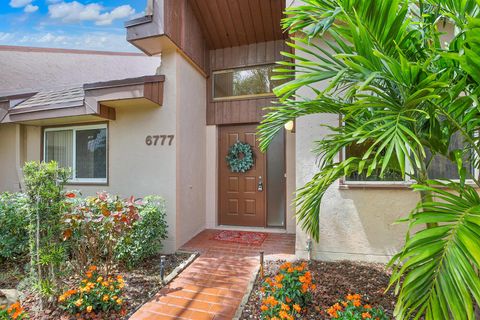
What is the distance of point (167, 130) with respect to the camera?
4.88 metres

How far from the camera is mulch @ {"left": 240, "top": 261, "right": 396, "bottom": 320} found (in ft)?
8.98

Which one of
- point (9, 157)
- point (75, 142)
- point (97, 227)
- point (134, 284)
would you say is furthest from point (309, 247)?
point (9, 157)

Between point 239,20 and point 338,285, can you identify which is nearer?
point 338,285

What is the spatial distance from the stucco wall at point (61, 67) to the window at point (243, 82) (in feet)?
11.0

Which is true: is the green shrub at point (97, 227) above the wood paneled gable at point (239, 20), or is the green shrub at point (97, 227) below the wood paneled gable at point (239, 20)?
below

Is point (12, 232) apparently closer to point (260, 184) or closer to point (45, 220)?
point (45, 220)

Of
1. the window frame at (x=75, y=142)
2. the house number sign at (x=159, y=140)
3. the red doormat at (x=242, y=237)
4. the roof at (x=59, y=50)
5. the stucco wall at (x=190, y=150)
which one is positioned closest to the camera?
the house number sign at (x=159, y=140)

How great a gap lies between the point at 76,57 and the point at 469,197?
1067 centimetres

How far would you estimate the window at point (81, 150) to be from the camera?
5562 mm

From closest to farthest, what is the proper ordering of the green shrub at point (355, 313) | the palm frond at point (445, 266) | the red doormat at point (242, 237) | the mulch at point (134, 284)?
the palm frond at point (445, 266) → the green shrub at point (355, 313) → the mulch at point (134, 284) → the red doormat at point (242, 237)

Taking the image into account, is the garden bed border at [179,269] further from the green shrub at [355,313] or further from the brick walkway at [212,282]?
the green shrub at [355,313]

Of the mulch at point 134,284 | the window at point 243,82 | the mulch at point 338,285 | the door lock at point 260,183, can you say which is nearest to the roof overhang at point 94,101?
the window at point 243,82

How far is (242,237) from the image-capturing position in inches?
210

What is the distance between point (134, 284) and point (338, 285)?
2.76m
